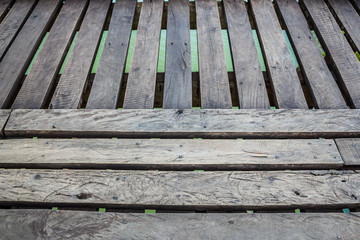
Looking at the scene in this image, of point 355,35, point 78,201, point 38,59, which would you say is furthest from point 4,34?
point 355,35

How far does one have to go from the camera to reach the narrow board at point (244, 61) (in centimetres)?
162

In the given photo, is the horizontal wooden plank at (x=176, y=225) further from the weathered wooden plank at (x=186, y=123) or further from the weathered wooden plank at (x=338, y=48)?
the weathered wooden plank at (x=338, y=48)

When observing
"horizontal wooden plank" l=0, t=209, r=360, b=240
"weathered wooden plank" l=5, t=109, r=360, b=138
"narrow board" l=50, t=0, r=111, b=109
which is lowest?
"horizontal wooden plank" l=0, t=209, r=360, b=240

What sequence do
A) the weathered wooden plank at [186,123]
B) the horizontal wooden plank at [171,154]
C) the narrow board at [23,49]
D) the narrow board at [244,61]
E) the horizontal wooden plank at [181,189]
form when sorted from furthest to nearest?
1. the narrow board at [23,49]
2. the narrow board at [244,61]
3. the weathered wooden plank at [186,123]
4. the horizontal wooden plank at [171,154]
5. the horizontal wooden plank at [181,189]

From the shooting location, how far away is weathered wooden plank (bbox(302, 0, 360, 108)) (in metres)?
1.69

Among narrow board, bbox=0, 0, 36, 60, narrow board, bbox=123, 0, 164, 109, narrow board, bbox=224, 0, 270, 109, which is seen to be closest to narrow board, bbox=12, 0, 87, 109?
narrow board, bbox=0, 0, 36, 60

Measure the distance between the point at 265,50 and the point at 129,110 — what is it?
3.22ft

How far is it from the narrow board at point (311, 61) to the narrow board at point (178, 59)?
2.28 feet

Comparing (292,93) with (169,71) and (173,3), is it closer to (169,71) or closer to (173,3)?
(169,71)

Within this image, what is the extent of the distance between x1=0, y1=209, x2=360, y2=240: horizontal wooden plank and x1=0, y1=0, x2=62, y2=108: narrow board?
31.8 inches

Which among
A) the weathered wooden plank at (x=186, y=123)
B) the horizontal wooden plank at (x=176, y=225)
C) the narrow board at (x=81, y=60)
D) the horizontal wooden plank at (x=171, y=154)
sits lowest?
the horizontal wooden plank at (x=176, y=225)

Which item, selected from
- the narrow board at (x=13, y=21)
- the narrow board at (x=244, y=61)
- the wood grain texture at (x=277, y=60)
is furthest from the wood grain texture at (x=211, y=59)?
the narrow board at (x=13, y=21)

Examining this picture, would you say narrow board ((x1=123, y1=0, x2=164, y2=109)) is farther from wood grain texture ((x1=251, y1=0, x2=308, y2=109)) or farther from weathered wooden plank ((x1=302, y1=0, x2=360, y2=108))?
weathered wooden plank ((x1=302, y1=0, x2=360, y2=108))

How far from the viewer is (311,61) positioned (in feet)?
6.05
